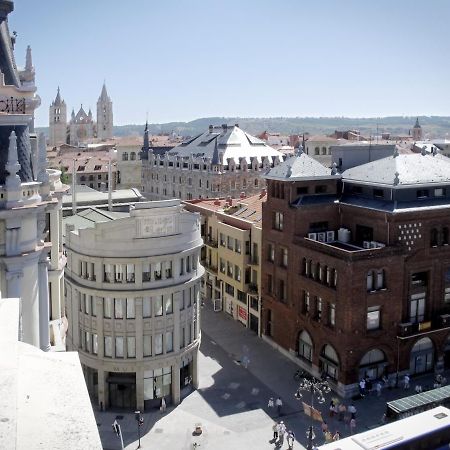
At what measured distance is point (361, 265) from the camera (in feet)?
158

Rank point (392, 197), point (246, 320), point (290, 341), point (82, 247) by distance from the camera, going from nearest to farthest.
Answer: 1. point (82, 247)
2. point (392, 197)
3. point (290, 341)
4. point (246, 320)

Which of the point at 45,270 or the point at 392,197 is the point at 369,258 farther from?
the point at 45,270

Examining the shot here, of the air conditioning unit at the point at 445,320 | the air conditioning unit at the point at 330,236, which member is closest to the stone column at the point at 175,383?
the air conditioning unit at the point at 330,236

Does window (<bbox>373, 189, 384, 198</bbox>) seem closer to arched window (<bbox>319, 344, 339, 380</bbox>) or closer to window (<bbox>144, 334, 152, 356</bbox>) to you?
arched window (<bbox>319, 344, 339, 380</bbox>)

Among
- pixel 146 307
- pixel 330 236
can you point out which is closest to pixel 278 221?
pixel 330 236

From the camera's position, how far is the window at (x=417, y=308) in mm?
52222

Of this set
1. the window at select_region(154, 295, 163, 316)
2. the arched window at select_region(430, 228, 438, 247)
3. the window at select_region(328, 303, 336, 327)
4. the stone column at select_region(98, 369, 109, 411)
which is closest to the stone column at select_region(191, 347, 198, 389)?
the window at select_region(154, 295, 163, 316)

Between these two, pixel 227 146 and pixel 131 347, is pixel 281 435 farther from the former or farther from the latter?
pixel 227 146

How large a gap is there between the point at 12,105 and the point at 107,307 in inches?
934

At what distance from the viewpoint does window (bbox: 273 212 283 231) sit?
57.9 metres

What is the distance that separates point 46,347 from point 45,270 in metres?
3.54

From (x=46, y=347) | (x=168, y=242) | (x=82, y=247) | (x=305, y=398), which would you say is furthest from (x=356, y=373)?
(x=46, y=347)

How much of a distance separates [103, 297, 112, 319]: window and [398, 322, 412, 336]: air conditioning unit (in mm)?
23861

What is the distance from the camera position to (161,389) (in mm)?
48125
